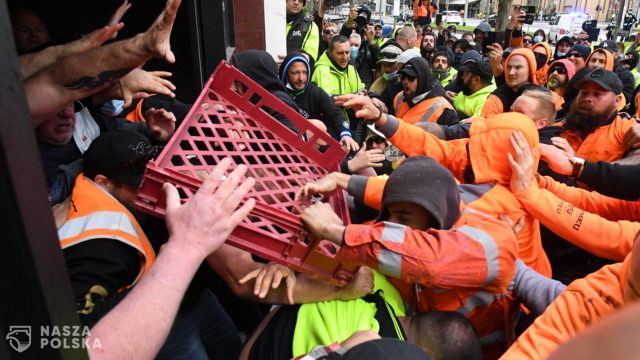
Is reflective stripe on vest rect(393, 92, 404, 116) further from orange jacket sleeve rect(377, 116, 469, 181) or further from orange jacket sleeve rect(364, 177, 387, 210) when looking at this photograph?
orange jacket sleeve rect(364, 177, 387, 210)

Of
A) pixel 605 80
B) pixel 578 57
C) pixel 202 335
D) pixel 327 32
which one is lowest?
pixel 202 335

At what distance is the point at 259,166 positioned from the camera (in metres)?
1.84

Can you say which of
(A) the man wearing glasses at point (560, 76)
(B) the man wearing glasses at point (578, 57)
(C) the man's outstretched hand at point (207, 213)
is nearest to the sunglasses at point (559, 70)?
(A) the man wearing glasses at point (560, 76)

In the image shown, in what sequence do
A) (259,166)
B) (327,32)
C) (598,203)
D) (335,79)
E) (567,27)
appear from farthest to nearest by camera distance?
(567,27), (327,32), (335,79), (598,203), (259,166)

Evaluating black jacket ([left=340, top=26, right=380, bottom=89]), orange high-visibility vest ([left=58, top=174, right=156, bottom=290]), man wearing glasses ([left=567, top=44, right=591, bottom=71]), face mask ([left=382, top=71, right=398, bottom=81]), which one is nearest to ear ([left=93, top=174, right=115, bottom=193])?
orange high-visibility vest ([left=58, top=174, right=156, bottom=290])

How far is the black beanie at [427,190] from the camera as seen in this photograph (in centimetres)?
172

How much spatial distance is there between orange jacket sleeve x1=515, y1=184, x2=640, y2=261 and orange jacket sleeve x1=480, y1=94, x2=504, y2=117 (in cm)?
241

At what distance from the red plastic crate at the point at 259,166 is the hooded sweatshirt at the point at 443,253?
172mm

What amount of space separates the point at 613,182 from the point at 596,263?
51cm

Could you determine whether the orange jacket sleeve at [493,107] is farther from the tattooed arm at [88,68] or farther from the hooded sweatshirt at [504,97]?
the tattooed arm at [88,68]

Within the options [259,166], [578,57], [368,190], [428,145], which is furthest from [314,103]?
[578,57]

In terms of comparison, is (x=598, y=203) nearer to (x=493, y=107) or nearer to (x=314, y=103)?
(x=493, y=107)

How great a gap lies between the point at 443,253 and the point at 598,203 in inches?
62.9

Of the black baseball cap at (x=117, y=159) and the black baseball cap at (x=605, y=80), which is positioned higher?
the black baseball cap at (x=605, y=80)
